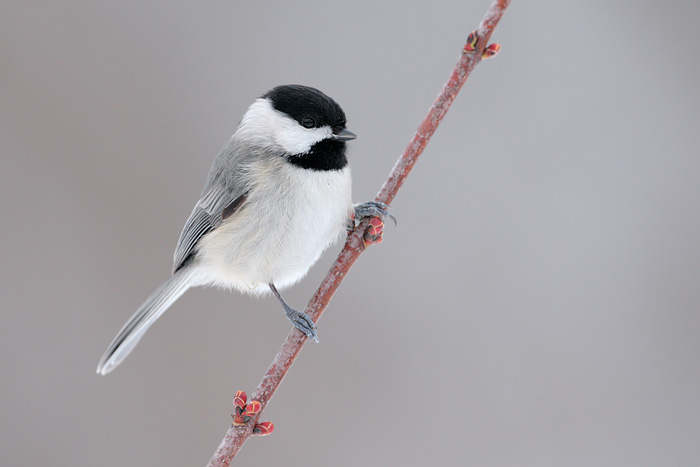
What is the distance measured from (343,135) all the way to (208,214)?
1.55 ft

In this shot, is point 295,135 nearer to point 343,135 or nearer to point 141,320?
point 343,135

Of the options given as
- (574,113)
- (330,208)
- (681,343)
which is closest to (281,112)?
(330,208)

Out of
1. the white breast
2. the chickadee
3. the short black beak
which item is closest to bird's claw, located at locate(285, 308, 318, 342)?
the chickadee

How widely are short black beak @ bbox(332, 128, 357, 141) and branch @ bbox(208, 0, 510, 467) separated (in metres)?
0.20

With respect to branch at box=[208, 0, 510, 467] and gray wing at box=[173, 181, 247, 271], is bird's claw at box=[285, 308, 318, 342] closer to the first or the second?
branch at box=[208, 0, 510, 467]

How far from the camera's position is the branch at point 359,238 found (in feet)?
3.37

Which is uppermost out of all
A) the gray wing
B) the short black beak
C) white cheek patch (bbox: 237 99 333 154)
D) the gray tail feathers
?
the short black beak

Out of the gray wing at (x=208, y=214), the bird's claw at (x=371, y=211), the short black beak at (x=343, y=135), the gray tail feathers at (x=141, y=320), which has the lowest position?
the gray tail feathers at (x=141, y=320)

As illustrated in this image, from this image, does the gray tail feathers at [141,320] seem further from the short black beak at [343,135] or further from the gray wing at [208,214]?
the short black beak at [343,135]

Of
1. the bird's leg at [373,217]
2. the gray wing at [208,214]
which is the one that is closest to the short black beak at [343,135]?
the bird's leg at [373,217]

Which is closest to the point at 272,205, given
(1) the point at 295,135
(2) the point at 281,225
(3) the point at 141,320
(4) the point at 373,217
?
(2) the point at 281,225

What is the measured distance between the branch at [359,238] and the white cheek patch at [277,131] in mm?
275

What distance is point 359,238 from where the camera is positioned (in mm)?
1266

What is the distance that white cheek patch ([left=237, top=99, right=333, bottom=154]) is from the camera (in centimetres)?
143
